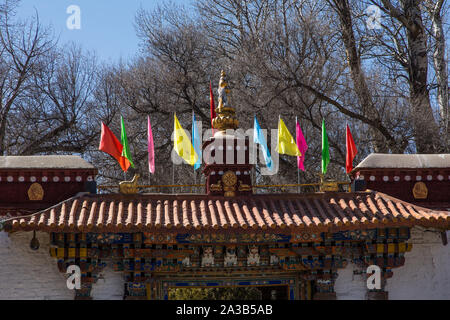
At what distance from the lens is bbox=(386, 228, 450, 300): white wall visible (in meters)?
10.5

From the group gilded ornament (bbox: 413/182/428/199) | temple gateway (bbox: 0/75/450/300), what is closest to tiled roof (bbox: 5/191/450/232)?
temple gateway (bbox: 0/75/450/300)

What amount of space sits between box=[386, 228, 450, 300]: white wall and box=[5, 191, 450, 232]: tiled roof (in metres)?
0.76

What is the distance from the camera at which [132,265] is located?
33.3 feet

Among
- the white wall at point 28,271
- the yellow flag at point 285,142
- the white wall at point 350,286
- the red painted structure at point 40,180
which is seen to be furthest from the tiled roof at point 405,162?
the white wall at point 28,271

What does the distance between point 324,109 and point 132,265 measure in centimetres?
1224

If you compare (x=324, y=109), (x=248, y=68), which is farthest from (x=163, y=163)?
(x=324, y=109)

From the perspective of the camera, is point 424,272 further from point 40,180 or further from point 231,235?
point 40,180

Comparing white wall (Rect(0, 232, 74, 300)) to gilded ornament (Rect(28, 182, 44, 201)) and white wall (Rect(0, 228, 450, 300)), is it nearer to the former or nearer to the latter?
white wall (Rect(0, 228, 450, 300))

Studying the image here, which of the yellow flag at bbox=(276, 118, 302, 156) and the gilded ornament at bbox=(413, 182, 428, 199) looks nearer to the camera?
the gilded ornament at bbox=(413, 182, 428, 199)

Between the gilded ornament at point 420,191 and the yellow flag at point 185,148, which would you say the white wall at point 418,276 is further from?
the yellow flag at point 185,148

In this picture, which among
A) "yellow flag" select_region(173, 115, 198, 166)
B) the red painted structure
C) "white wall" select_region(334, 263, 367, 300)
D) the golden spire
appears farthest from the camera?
"yellow flag" select_region(173, 115, 198, 166)

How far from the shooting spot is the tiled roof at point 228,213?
9.47m

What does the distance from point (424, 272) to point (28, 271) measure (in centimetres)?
646

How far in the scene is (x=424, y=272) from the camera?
416 inches
